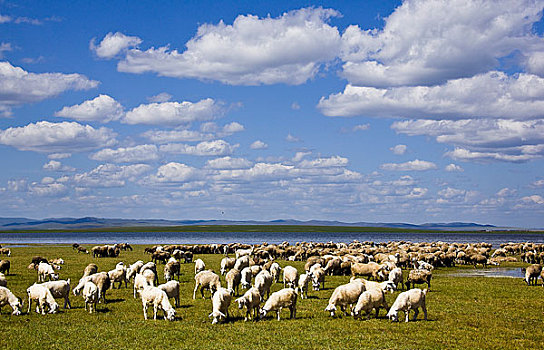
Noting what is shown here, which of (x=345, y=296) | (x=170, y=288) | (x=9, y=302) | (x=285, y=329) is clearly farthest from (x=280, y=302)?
(x=9, y=302)

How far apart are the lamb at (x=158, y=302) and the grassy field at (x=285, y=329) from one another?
36 cm

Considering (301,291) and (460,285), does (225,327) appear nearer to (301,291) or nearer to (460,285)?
(301,291)

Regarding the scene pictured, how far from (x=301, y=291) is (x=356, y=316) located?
6.27 meters

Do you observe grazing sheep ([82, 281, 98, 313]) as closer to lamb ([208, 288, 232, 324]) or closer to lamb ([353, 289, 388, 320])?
lamb ([208, 288, 232, 324])

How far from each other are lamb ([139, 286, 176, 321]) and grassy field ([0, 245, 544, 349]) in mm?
363

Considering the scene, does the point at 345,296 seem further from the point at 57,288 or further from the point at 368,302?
the point at 57,288

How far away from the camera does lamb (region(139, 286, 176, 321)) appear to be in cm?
2078

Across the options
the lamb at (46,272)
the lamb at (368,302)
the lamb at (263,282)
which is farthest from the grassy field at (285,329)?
the lamb at (46,272)

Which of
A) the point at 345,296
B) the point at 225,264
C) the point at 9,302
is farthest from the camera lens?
the point at 225,264

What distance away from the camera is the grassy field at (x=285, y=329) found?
1683cm

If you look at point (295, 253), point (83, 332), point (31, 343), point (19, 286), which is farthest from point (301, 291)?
point (295, 253)

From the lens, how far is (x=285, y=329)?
18.9 metres

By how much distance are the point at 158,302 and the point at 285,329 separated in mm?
5878

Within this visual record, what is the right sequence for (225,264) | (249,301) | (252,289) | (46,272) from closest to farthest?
(249,301)
(252,289)
(46,272)
(225,264)
